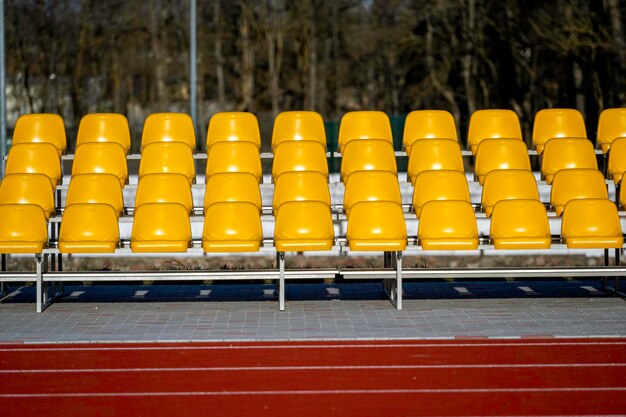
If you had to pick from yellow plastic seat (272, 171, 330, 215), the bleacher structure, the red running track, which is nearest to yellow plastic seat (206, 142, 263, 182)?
the bleacher structure

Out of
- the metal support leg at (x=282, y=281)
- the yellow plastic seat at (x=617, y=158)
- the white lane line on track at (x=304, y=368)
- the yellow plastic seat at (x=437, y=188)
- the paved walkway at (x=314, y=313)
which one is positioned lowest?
the white lane line on track at (x=304, y=368)

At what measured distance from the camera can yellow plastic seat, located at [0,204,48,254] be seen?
822cm

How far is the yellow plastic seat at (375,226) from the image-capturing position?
8.16 m

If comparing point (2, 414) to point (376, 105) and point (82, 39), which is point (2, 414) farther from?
point (376, 105)

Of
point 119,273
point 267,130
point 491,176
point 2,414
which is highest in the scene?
point 267,130

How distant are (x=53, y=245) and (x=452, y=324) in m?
3.36

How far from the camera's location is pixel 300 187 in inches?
350

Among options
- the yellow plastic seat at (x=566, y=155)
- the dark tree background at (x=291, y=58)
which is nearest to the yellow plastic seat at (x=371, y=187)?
the yellow plastic seat at (x=566, y=155)

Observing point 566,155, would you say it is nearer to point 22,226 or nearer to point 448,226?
point 448,226

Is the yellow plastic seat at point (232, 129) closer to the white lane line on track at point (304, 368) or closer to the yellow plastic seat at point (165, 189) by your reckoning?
the yellow plastic seat at point (165, 189)

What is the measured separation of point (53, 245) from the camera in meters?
8.75

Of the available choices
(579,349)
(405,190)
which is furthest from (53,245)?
(405,190)

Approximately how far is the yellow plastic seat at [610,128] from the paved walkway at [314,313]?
1.35m

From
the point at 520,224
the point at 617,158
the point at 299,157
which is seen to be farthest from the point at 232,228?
the point at 617,158
